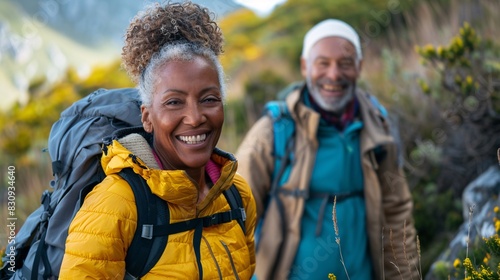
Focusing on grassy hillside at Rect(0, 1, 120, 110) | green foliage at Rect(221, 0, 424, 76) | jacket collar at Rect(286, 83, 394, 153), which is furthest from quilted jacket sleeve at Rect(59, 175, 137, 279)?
grassy hillside at Rect(0, 1, 120, 110)

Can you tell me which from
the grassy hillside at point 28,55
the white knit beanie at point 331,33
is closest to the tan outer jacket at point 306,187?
the white knit beanie at point 331,33

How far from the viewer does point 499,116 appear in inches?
230

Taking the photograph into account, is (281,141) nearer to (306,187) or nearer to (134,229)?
(306,187)

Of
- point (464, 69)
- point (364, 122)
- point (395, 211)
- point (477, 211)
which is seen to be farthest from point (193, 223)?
point (464, 69)

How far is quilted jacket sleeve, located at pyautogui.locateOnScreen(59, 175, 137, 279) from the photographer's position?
207 centimetres

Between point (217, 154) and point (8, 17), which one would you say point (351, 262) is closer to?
point (217, 154)

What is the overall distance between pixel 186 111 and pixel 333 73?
2.37m

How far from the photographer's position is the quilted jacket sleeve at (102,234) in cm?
207

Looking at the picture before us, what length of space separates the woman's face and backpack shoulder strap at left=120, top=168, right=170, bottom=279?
22 centimetres

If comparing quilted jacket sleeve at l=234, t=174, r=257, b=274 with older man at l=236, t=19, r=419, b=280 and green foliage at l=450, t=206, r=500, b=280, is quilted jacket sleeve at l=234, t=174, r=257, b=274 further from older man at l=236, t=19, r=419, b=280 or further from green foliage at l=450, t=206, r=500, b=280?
older man at l=236, t=19, r=419, b=280

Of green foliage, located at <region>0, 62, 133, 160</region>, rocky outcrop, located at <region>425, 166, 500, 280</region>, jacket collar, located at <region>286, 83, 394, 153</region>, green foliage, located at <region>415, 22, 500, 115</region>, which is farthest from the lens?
green foliage, located at <region>0, 62, 133, 160</region>

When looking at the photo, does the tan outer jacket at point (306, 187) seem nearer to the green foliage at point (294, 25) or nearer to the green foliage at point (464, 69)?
the green foliage at point (464, 69)

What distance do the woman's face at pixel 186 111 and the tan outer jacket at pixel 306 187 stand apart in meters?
1.79

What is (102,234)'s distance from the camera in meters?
2.11
